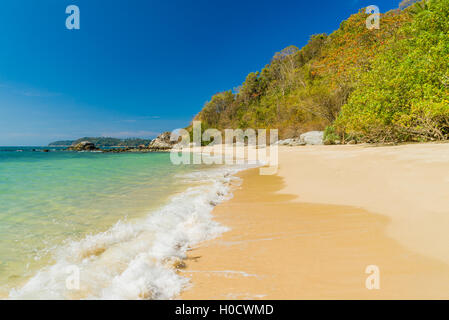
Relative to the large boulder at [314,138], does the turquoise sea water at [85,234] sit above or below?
below

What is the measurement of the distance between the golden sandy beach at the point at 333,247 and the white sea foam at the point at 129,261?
0.75ft

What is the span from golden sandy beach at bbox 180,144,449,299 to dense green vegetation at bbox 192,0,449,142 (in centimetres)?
882

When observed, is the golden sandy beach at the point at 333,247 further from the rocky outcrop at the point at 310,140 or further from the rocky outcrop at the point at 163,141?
the rocky outcrop at the point at 163,141

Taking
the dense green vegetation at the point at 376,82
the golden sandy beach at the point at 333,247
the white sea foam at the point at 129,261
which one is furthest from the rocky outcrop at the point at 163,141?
the golden sandy beach at the point at 333,247

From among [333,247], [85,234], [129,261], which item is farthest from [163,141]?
[333,247]

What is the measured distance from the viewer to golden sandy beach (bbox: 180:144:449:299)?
177cm

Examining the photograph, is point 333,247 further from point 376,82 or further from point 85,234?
point 376,82

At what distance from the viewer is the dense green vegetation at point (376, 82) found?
10500 millimetres

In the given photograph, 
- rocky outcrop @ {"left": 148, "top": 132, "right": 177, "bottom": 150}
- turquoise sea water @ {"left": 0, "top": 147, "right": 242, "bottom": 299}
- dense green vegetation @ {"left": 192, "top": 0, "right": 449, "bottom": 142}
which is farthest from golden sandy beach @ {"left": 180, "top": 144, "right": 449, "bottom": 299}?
rocky outcrop @ {"left": 148, "top": 132, "right": 177, "bottom": 150}

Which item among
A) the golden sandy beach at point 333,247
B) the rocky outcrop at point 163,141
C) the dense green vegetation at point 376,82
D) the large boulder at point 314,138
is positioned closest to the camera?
→ the golden sandy beach at point 333,247

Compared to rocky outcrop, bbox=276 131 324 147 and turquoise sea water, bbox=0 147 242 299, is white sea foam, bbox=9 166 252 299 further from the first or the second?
rocky outcrop, bbox=276 131 324 147

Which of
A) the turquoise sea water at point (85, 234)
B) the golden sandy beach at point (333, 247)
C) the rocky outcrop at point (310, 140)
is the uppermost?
the rocky outcrop at point (310, 140)
